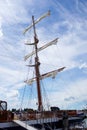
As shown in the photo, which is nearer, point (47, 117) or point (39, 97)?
point (47, 117)

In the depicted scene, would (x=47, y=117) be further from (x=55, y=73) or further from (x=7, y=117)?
(x=55, y=73)

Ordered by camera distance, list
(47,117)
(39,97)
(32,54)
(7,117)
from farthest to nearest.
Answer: (32,54), (39,97), (47,117), (7,117)

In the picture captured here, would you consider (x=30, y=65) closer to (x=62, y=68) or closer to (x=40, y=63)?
(x=40, y=63)

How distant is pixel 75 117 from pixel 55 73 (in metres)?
11.4

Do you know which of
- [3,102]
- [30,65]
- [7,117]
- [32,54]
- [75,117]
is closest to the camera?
[7,117]

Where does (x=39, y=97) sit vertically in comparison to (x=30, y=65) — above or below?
below

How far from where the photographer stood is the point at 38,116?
39.4m

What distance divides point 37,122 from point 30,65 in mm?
20192

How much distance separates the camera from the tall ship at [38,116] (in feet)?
113

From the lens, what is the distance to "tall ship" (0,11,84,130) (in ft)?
113

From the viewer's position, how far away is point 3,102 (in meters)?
36.7

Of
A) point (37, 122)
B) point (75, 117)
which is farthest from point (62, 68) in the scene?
point (37, 122)

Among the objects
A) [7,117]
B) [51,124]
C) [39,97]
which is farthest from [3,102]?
[39,97]

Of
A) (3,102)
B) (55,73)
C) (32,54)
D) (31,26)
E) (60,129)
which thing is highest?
(31,26)
